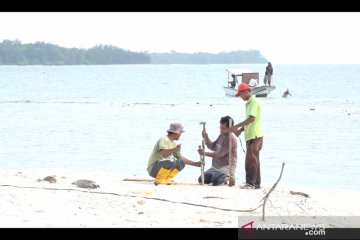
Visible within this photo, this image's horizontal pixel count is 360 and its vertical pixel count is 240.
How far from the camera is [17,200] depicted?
547 centimetres

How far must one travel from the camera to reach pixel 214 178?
7.31m

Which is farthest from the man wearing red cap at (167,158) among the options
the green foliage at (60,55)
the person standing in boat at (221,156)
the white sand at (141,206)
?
the green foliage at (60,55)

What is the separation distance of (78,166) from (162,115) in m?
10.8

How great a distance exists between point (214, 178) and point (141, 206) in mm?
2001

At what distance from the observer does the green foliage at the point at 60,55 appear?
160m

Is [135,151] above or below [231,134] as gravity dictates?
below

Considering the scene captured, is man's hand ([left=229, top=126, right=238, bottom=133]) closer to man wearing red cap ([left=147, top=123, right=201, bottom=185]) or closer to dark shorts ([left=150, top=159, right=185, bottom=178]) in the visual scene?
man wearing red cap ([left=147, top=123, right=201, bottom=185])

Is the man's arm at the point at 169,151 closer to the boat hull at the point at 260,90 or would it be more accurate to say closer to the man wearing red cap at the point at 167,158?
the man wearing red cap at the point at 167,158

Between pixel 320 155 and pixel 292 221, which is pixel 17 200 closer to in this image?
pixel 292 221

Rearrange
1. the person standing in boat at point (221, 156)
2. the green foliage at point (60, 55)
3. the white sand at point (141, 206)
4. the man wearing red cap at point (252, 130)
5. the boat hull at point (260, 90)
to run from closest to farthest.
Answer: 1. the white sand at point (141, 206)
2. the man wearing red cap at point (252, 130)
3. the person standing in boat at point (221, 156)
4. the boat hull at point (260, 90)
5. the green foliage at point (60, 55)

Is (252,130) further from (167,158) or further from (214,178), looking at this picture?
(167,158)

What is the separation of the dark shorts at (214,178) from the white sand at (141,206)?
0.19 metres

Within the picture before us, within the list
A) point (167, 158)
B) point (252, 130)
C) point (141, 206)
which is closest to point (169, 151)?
point (167, 158)

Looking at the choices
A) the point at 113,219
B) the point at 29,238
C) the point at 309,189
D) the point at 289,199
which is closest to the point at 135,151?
the point at 309,189
